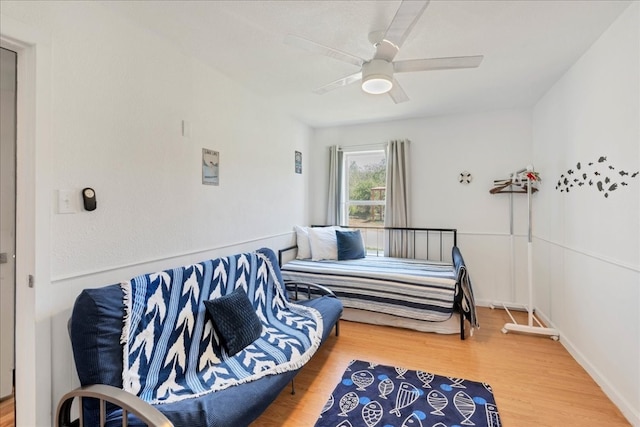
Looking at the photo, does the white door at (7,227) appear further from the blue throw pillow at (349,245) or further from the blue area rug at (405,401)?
the blue throw pillow at (349,245)

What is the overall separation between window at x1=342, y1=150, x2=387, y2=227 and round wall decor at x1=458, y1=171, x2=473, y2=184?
1042mm

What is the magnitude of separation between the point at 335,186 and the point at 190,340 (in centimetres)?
320

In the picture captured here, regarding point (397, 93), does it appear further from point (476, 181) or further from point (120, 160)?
point (476, 181)

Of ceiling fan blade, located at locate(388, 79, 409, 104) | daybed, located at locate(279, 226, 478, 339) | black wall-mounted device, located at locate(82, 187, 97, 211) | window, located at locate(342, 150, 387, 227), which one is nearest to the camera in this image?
black wall-mounted device, located at locate(82, 187, 97, 211)

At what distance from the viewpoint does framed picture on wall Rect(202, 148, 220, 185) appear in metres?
2.58

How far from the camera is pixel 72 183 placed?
1.65 m

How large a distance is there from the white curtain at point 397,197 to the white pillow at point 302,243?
1.14 meters

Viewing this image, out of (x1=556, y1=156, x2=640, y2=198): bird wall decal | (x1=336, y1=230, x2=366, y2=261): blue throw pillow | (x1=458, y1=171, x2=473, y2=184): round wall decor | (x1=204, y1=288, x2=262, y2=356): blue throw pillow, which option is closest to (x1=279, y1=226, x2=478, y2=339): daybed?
(x1=336, y1=230, x2=366, y2=261): blue throw pillow

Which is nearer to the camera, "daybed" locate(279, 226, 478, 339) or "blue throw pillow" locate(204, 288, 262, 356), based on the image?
"blue throw pillow" locate(204, 288, 262, 356)

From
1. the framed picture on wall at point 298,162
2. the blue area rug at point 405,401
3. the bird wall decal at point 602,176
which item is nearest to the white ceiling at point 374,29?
the bird wall decal at point 602,176

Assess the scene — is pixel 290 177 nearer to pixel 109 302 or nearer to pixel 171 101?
pixel 171 101

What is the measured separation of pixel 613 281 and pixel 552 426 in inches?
40.6

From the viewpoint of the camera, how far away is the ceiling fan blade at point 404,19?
1.45 meters

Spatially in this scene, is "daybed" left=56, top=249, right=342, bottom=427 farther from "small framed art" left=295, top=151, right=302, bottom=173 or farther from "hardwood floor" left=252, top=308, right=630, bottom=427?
"small framed art" left=295, top=151, right=302, bottom=173
